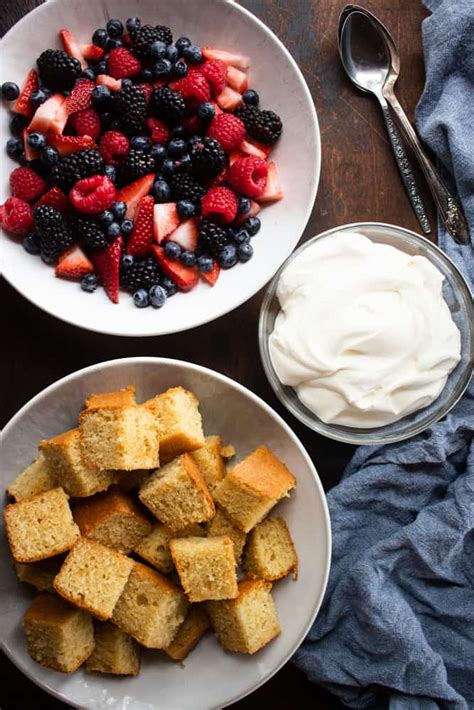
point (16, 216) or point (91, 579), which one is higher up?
point (16, 216)

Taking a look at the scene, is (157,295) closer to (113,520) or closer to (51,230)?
(51,230)

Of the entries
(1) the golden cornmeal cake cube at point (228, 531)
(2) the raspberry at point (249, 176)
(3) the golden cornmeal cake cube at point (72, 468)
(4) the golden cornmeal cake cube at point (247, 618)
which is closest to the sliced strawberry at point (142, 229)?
(2) the raspberry at point (249, 176)

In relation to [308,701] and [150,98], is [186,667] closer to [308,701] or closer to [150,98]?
[308,701]

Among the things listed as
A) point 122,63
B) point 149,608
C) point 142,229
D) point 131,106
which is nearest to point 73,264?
point 142,229

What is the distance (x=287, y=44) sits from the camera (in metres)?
2.12

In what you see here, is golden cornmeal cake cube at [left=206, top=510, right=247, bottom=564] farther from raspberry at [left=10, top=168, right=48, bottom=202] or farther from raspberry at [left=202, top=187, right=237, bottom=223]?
raspberry at [left=10, top=168, right=48, bottom=202]

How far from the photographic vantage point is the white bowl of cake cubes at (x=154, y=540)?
174 cm

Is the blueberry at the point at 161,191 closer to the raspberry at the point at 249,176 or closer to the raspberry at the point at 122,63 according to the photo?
the raspberry at the point at 249,176

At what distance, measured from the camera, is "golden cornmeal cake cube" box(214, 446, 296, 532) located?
1764 mm

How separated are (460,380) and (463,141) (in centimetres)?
66

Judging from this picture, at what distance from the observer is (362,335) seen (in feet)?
6.06

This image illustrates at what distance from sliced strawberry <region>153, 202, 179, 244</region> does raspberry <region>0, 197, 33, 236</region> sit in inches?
12.2

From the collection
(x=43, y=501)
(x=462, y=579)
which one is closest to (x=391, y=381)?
(x=462, y=579)

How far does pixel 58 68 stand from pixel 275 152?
588mm
